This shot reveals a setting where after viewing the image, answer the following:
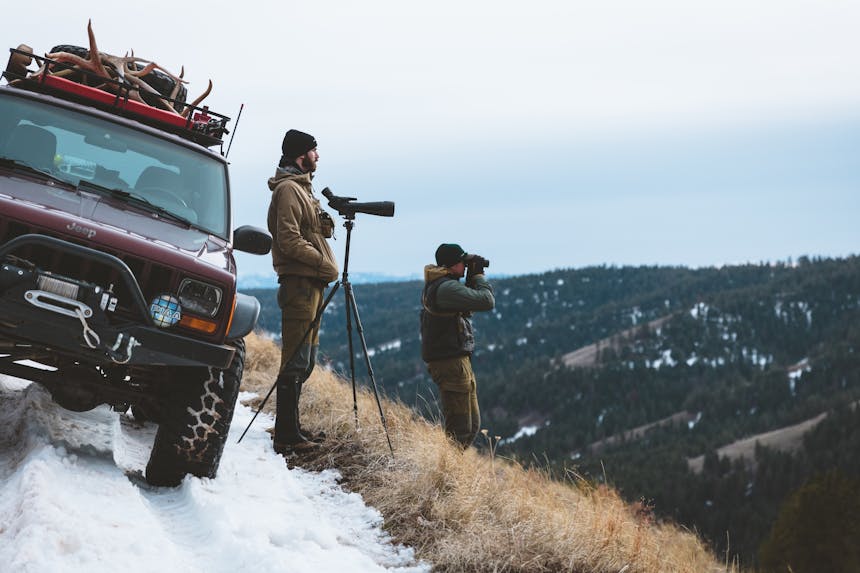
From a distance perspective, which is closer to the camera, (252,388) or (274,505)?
(274,505)

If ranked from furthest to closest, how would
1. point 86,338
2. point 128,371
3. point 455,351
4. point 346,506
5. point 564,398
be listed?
1. point 564,398
2. point 455,351
3. point 346,506
4. point 128,371
5. point 86,338

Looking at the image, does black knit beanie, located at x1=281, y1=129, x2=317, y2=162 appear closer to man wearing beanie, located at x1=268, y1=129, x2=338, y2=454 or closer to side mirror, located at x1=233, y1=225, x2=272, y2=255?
man wearing beanie, located at x1=268, y1=129, x2=338, y2=454

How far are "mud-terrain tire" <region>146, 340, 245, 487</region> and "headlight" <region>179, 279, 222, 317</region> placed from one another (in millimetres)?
515

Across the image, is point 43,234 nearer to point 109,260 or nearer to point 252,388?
point 109,260

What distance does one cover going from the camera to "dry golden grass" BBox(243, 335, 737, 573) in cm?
416

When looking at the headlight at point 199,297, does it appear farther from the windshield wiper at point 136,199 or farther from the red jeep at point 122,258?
the windshield wiper at point 136,199

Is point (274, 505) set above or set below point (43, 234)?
below

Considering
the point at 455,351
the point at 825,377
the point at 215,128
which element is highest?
Result: the point at 215,128

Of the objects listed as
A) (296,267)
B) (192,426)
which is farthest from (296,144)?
(192,426)

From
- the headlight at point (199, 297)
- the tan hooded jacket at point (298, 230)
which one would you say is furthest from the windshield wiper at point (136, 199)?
the tan hooded jacket at point (298, 230)

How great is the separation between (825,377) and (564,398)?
55.3 meters

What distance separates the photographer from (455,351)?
23.0 ft

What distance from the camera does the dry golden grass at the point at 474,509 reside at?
4160 mm

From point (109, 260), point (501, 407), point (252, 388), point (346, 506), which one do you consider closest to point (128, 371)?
point (109, 260)
